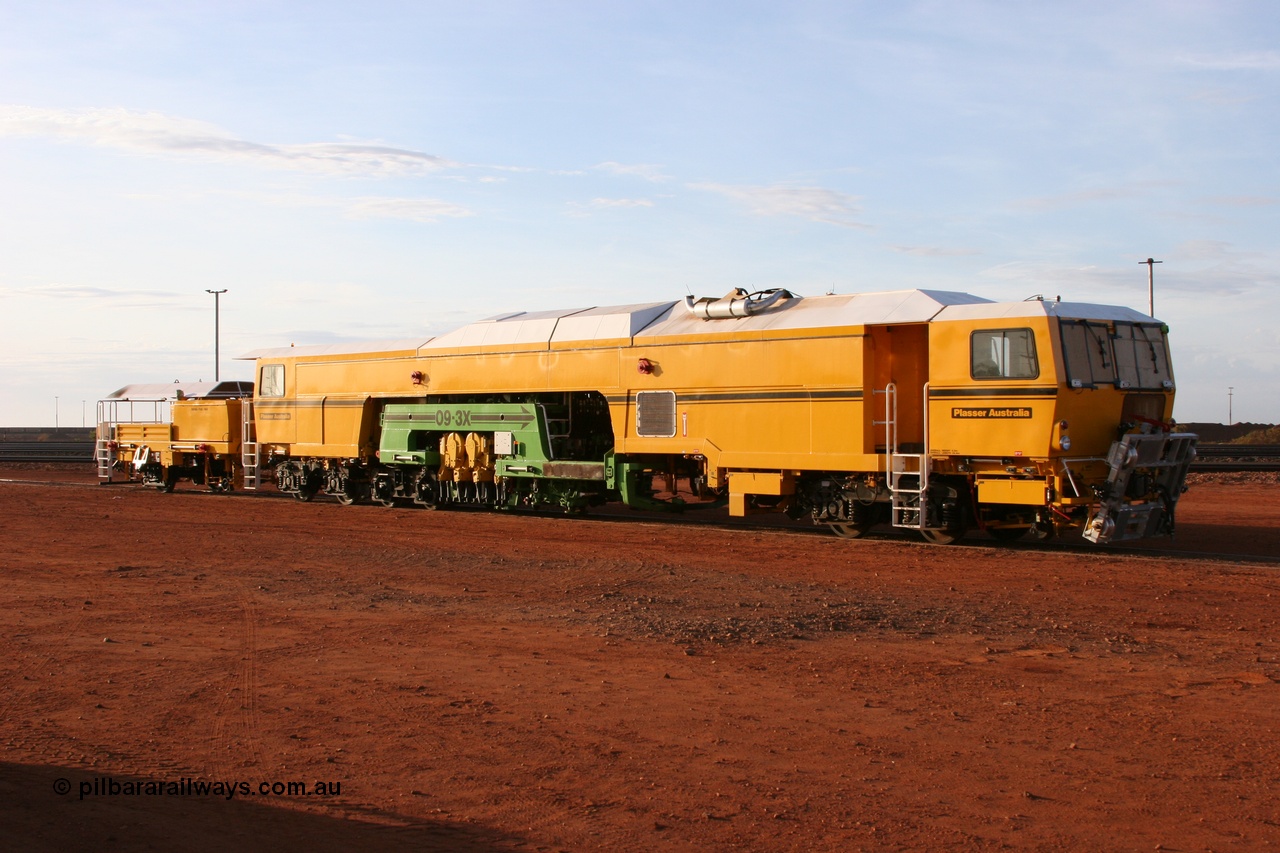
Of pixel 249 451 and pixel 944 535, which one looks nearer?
pixel 944 535

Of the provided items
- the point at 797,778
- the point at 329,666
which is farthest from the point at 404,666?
the point at 797,778

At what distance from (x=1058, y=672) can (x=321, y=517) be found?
671 inches

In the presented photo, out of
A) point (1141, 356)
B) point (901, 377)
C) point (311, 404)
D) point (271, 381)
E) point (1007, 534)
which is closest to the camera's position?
point (1141, 356)

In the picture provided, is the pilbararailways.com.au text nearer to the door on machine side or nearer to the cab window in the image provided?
the door on machine side

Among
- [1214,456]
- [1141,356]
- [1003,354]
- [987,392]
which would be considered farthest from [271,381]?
[1214,456]

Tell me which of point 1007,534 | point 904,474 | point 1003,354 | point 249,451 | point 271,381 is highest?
point 271,381

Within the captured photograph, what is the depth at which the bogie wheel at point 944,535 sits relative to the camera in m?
17.4

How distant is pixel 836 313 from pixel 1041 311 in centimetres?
336

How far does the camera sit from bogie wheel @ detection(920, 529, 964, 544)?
17391 mm

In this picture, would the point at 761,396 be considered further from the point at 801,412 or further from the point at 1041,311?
the point at 1041,311

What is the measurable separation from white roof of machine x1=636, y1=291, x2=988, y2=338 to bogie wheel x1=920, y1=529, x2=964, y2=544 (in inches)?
128

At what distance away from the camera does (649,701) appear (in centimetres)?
852

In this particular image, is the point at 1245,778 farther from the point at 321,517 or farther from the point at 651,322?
the point at 321,517

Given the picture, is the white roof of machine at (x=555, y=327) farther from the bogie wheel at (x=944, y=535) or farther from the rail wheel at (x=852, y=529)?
the bogie wheel at (x=944, y=535)
